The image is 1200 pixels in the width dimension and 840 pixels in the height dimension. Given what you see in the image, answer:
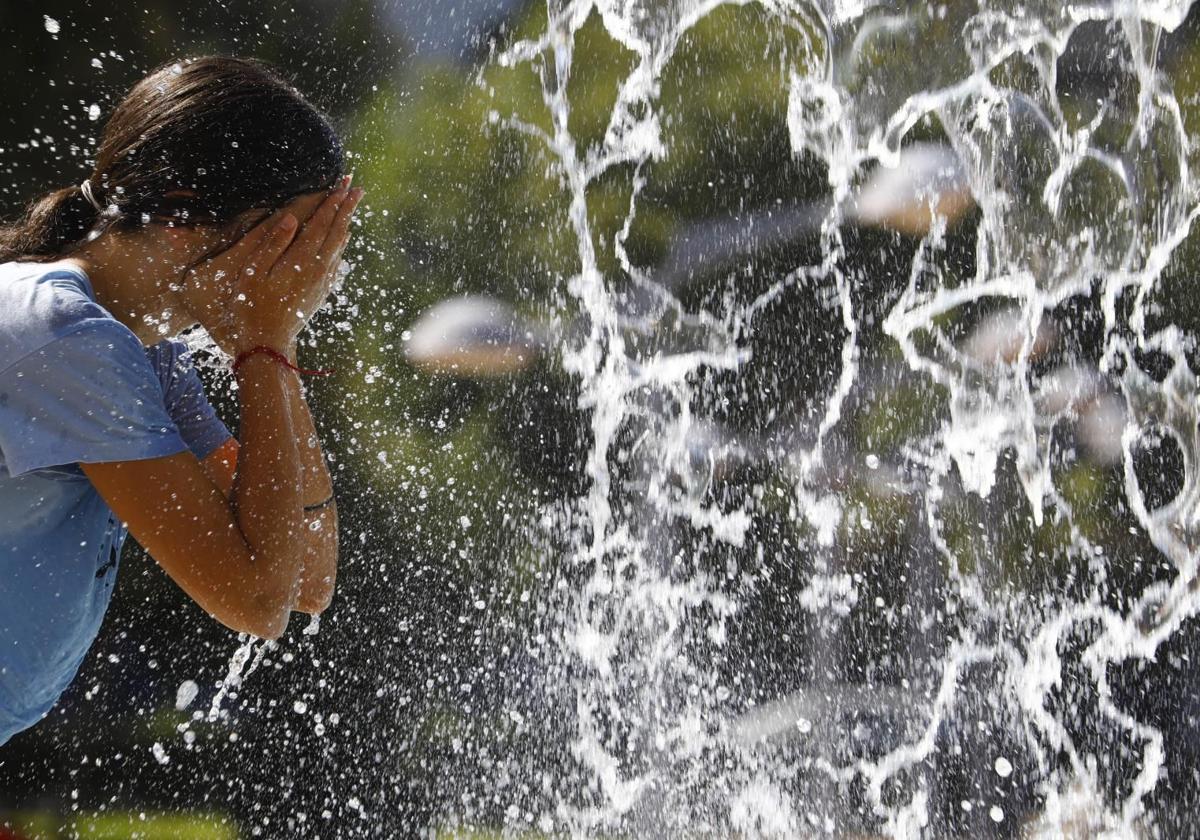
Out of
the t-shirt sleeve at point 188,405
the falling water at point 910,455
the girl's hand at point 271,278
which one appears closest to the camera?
the girl's hand at point 271,278

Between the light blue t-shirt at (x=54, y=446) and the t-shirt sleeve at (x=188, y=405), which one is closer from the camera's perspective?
the light blue t-shirt at (x=54, y=446)

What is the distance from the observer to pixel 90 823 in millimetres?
4250

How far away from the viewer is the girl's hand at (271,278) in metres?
1.50

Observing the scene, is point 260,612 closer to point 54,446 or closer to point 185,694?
point 54,446

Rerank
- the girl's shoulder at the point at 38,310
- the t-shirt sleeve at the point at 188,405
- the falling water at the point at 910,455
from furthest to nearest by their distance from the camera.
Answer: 1. the falling water at the point at 910,455
2. the t-shirt sleeve at the point at 188,405
3. the girl's shoulder at the point at 38,310

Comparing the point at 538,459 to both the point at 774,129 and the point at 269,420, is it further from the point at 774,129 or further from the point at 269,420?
the point at 269,420

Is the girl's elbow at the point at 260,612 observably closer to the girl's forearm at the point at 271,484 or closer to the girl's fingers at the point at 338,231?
the girl's forearm at the point at 271,484

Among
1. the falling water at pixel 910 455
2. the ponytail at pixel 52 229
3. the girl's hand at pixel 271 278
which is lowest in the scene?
the falling water at pixel 910 455

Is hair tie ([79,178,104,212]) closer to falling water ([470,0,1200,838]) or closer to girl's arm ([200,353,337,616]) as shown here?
girl's arm ([200,353,337,616])

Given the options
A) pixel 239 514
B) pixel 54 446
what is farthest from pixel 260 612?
pixel 54 446

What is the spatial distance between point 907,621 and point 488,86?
9.43ft

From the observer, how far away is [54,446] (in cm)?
123

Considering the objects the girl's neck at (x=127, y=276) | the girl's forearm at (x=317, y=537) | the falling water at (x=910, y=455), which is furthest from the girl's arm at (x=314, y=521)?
the falling water at (x=910, y=455)

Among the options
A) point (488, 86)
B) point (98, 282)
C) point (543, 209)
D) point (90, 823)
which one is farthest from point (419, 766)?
point (98, 282)
